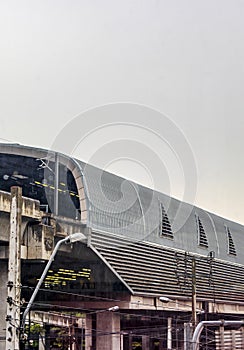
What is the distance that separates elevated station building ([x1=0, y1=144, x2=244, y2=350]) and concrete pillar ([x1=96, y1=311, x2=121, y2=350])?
0.02 metres

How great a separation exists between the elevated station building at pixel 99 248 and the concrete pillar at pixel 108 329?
A: 0.08 ft

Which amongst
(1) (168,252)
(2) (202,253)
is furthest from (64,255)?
(2) (202,253)

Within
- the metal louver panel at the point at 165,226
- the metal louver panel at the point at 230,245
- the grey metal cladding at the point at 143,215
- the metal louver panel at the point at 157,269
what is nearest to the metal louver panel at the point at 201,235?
the grey metal cladding at the point at 143,215

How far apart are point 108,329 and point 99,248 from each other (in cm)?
254

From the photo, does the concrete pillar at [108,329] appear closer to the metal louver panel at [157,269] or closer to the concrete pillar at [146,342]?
the metal louver panel at [157,269]

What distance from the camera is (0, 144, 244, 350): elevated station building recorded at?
473 inches

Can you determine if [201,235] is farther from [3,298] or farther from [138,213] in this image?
[3,298]

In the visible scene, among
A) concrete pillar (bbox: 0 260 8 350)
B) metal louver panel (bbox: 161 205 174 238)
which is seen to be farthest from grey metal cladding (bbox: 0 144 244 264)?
concrete pillar (bbox: 0 260 8 350)

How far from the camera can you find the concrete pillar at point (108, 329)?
14695 mm

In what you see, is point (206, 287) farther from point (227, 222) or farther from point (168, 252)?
point (227, 222)

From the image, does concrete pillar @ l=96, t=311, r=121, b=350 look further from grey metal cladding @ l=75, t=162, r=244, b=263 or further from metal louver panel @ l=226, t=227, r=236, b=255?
metal louver panel @ l=226, t=227, r=236, b=255

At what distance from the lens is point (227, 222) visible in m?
23.6

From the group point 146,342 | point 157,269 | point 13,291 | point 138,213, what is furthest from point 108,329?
point 146,342

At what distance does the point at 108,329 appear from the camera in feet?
48.2
